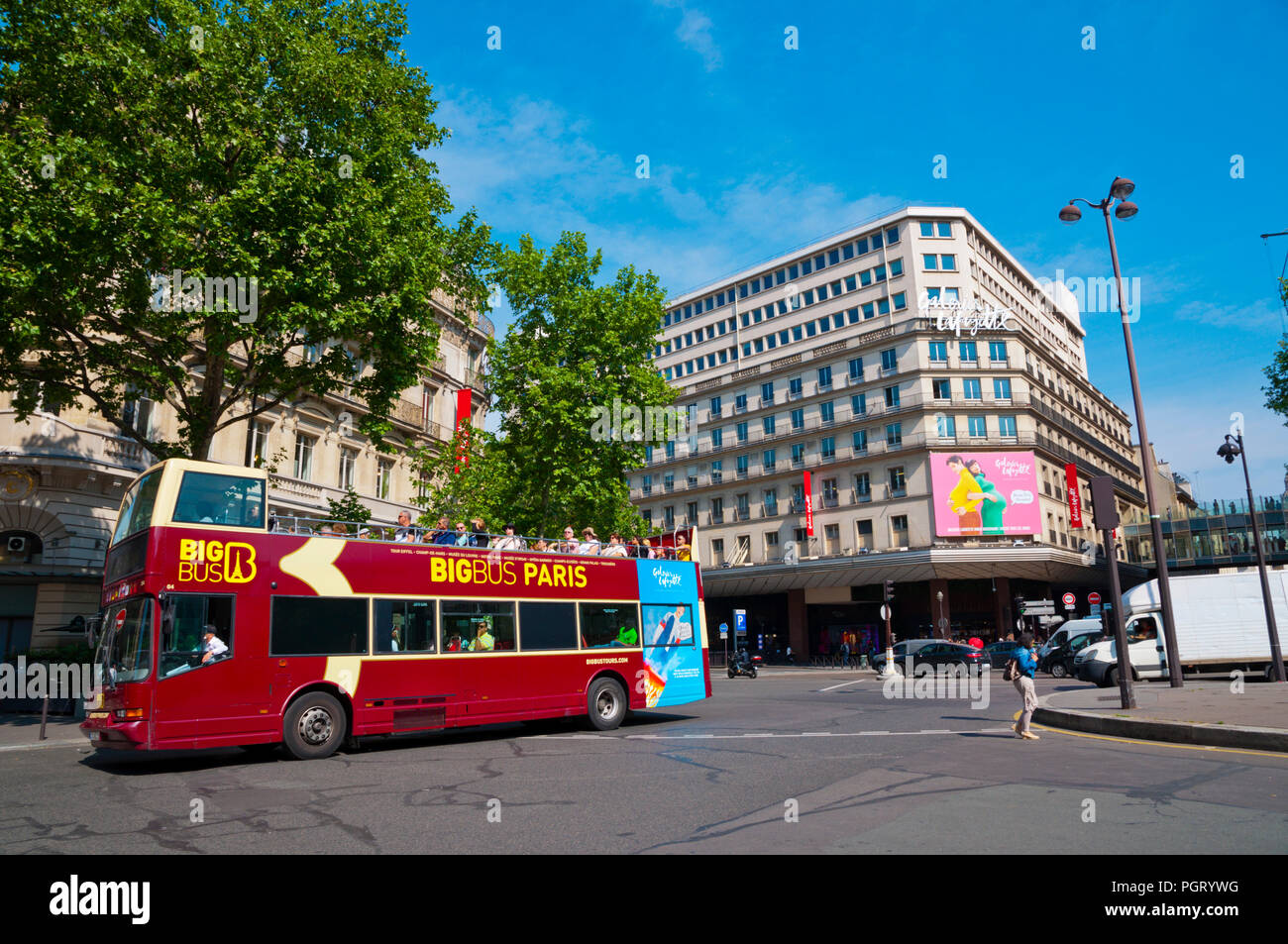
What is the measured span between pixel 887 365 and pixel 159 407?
129ft

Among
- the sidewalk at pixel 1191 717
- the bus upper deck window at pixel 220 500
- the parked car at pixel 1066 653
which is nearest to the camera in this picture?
the sidewalk at pixel 1191 717

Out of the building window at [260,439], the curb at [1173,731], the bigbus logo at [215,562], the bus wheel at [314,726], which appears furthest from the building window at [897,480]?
the bigbus logo at [215,562]

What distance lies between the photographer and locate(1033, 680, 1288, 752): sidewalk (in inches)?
384

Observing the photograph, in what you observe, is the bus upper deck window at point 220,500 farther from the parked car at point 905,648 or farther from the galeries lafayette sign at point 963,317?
the galeries lafayette sign at point 963,317

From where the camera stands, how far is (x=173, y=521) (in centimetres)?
1032

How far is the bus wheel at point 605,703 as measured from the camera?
1434 centimetres

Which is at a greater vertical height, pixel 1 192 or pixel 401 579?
pixel 1 192

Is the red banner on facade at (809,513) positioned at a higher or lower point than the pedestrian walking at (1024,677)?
higher

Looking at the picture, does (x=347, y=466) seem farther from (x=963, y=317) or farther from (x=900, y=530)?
(x=963, y=317)

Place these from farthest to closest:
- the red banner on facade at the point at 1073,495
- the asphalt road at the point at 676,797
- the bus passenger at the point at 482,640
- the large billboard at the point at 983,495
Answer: the red banner on facade at the point at 1073,495
the large billboard at the point at 983,495
the bus passenger at the point at 482,640
the asphalt road at the point at 676,797

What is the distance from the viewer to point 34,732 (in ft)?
50.7

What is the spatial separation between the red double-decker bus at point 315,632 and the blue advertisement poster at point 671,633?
1.83 ft
